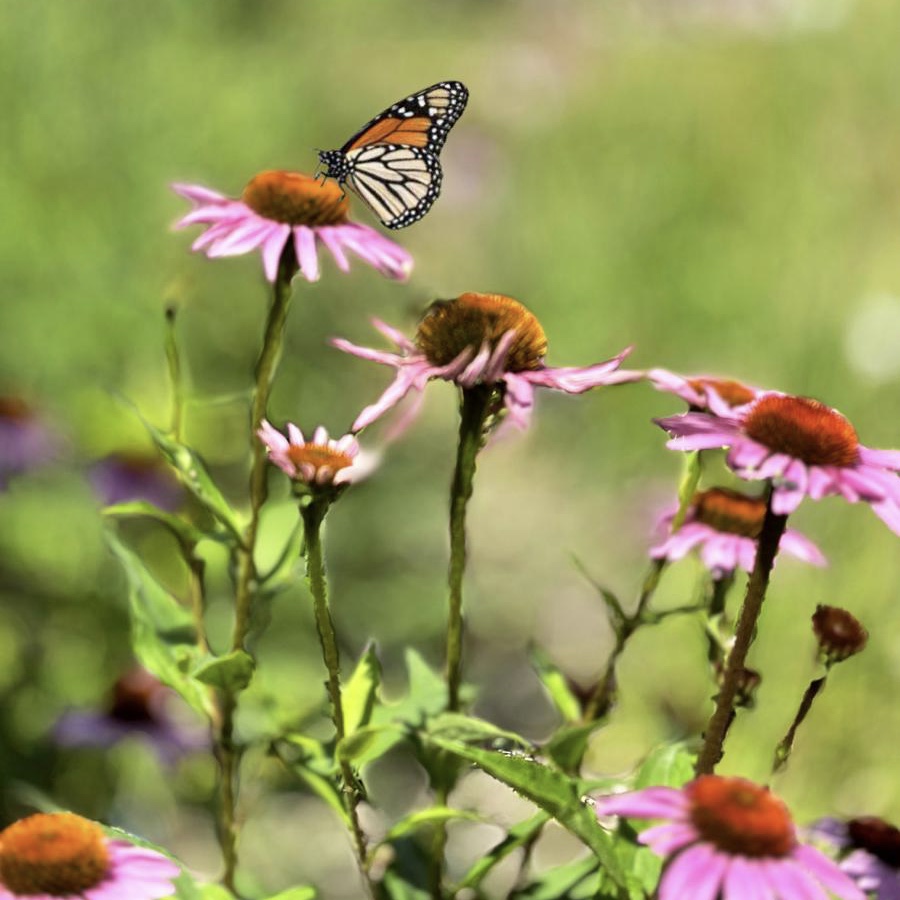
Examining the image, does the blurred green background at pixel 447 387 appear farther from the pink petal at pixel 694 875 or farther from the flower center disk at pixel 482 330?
the pink petal at pixel 694 875

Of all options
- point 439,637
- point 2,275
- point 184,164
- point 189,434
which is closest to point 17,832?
point 189,434

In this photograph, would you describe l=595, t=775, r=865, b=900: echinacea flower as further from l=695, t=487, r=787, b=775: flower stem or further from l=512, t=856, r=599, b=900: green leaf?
l=512, t=856, r=599, b=900: green leaf

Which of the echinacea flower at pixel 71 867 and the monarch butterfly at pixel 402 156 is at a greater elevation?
the monarch butterfly at pixel 402 156

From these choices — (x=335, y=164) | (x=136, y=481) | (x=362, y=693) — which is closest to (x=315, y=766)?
(x=362, y=693)

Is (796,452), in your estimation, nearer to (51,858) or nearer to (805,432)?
(805,432)

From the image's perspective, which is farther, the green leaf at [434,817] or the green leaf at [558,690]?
the green leaf at [558,690]

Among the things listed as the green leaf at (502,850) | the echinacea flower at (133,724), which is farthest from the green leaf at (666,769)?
the echinacea flower at (133,724)

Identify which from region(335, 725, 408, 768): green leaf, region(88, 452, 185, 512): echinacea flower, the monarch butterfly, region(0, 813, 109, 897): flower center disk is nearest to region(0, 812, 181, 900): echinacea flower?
region(0, 813, 109, 897): flower center disk

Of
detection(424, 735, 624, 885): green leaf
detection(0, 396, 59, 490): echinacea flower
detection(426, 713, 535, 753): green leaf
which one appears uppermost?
detection(424, 735, 624, 885): green leaf

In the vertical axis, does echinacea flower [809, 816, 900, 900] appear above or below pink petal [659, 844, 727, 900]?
below
